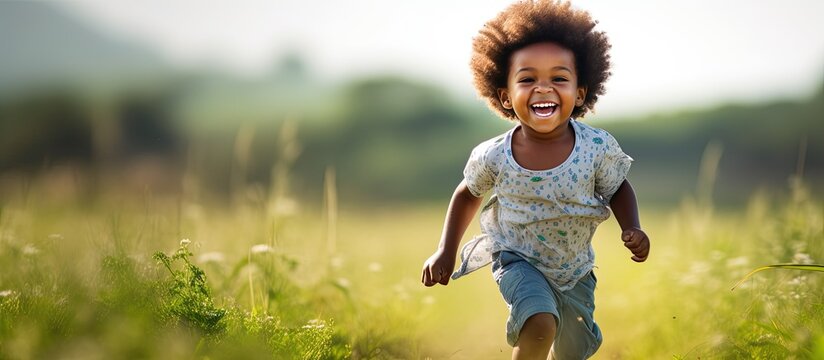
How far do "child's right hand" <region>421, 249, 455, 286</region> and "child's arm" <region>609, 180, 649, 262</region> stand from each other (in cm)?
77

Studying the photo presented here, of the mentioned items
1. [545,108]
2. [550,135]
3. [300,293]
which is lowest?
[300,293]

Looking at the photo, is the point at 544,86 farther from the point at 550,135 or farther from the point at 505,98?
the point at 505,98

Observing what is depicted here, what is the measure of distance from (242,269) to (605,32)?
225 centimetres

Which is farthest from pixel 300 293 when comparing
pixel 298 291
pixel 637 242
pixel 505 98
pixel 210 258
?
pixel 637 242

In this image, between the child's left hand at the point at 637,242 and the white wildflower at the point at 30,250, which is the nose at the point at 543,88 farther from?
the white wildflower at the point at 30,250

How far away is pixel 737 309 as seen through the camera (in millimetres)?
4824

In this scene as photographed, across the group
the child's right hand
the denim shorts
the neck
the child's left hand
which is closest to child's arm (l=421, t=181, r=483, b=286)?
the child's right hand

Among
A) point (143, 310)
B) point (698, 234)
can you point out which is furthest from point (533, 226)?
point (698, 234)

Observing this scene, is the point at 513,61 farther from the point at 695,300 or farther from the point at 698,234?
the point at 698,234

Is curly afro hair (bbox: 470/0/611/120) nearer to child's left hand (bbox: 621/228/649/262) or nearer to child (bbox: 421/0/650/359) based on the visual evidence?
child (bbox: 421/0/650/359)

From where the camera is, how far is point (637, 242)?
3.74 m

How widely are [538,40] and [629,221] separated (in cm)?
92

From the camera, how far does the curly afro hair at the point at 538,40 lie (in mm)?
4180

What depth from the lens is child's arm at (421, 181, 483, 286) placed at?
13.3ft
